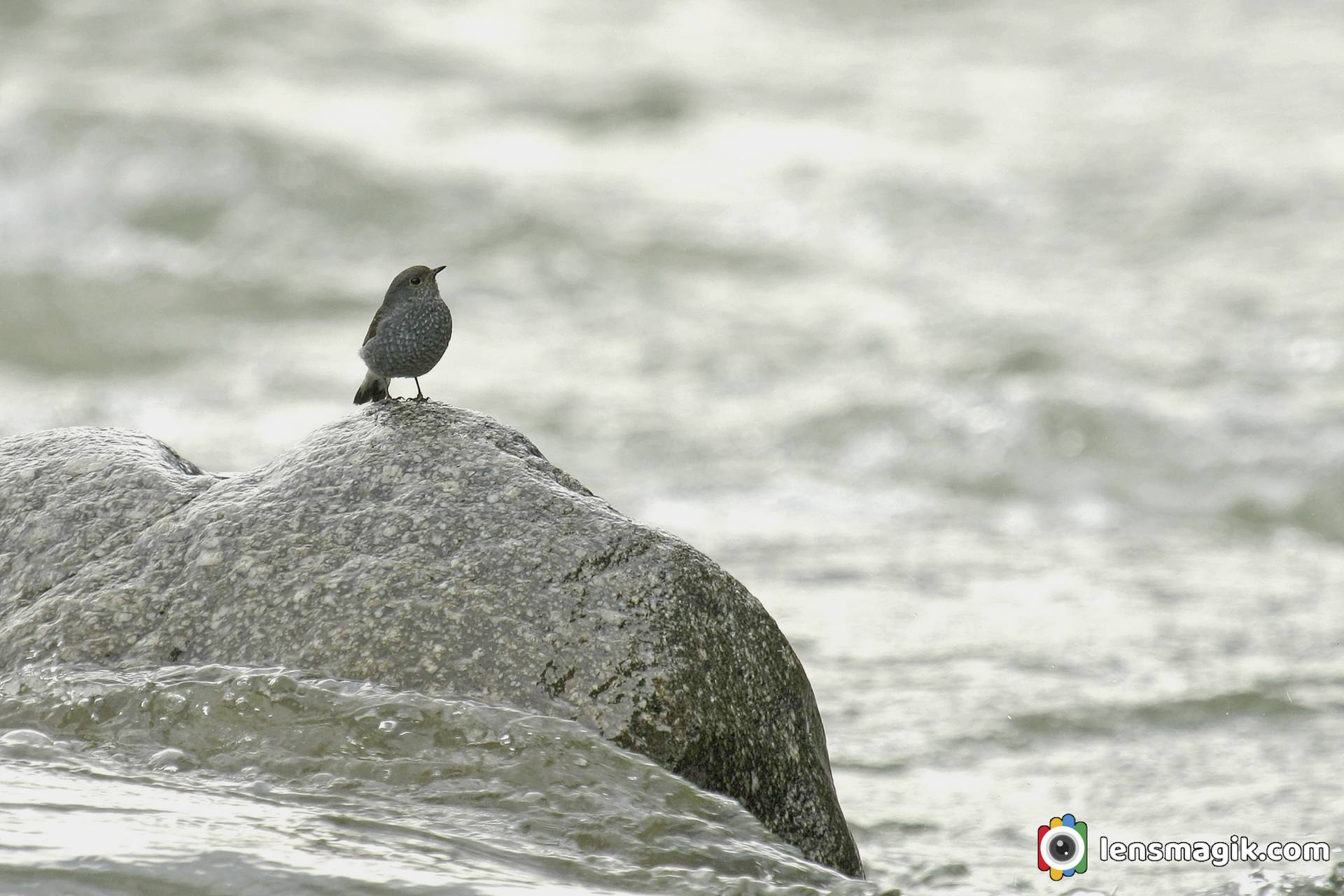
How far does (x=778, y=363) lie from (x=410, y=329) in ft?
28.4

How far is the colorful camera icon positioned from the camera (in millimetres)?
5047

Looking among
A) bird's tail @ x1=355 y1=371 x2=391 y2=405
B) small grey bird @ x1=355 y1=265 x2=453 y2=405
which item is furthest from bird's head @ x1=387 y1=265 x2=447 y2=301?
bird's tail @ x1=355 y1=371 x2=391 y2=405

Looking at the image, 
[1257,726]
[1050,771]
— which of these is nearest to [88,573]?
[1050,771]

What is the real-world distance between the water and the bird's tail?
3.74ft

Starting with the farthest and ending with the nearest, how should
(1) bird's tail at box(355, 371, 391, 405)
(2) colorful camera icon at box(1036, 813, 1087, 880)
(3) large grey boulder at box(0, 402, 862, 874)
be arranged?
(2) colorful camera icon at box(1036, 813, 1087, 880), (1) bird's tail at box(355, 371, 391, 405), (3) large grey boulder at box(0, 402, 862, 874)

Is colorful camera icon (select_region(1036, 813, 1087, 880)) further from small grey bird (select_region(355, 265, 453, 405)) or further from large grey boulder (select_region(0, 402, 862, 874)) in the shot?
small grey bird (select_region(355, 265, 453, 405))

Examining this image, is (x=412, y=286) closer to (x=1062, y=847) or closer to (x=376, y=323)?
(x=376, y=323)

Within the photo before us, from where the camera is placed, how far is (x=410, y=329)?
4336 mm

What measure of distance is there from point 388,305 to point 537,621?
1.12 metres

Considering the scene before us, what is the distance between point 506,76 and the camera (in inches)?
709

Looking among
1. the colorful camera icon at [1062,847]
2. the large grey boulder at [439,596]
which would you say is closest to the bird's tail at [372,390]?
the large grey boulder at [439,596]

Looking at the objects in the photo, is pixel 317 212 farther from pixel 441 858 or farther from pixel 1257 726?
pixel 441 858

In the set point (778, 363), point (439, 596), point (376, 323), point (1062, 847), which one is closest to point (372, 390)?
point (376, 323)

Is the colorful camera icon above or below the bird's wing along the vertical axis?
below
